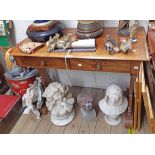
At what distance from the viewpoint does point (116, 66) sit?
1.37 m

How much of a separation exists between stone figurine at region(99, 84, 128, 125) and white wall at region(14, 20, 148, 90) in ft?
1.28

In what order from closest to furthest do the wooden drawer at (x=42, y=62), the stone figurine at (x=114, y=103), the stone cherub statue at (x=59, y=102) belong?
1. the wooden drawer at (x=42, y=62)
2. the stone figurine at (x=114, y=103)
3. the stone cherub statue at (x=59, y=102)

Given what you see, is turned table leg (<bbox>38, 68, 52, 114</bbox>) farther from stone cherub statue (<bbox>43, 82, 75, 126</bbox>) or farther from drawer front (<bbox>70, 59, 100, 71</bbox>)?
drawer front (<bbox>70, 59, 100, 71</bbox>)

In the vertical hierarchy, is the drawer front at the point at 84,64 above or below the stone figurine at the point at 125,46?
below

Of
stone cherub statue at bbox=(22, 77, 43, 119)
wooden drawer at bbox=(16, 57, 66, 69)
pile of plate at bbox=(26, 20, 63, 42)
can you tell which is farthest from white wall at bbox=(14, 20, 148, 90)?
wooden drawer at bbox=(16, 57, 66, 69)

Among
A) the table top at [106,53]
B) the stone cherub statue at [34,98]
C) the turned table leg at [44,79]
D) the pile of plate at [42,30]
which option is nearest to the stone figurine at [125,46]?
the table top at [106,53]

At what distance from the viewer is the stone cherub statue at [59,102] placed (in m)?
1.70

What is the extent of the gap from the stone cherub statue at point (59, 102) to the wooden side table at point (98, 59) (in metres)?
0.26

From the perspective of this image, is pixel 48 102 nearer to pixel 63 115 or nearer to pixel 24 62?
pixel 63 115

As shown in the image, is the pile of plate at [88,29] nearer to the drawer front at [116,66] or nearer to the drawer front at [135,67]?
the drawer front at [116,66]

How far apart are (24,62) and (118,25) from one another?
775 mm

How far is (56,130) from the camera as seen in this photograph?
1.76 metres

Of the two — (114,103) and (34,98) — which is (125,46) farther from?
(34,98)
